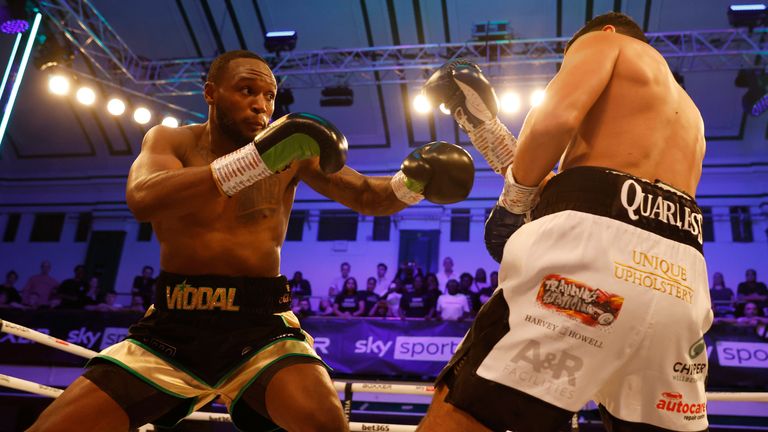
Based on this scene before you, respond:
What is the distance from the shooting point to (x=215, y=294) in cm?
216

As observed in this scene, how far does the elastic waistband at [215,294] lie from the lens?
216cm

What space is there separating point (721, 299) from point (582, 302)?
24.9 ft

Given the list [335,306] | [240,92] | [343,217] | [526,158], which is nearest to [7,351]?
[335,306]

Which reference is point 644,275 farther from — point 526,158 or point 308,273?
point 308,273

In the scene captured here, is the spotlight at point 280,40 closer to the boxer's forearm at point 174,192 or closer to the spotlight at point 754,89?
the spotlight at point 754,89

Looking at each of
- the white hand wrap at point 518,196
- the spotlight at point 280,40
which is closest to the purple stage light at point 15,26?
the spotlight at point 280,40

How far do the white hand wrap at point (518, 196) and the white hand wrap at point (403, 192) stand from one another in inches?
23.3

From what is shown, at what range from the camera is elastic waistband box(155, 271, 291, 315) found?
2158 mm

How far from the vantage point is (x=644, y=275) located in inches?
56.5

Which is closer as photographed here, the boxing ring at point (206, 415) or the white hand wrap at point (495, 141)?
the white hand wrap at point (495, 141)

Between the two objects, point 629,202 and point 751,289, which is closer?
point 629,202

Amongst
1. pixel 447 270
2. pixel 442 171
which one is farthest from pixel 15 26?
pixel 442 171

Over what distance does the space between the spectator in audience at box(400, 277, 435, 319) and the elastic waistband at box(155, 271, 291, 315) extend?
514 centimetres

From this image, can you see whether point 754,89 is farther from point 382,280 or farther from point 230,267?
point 230,267
